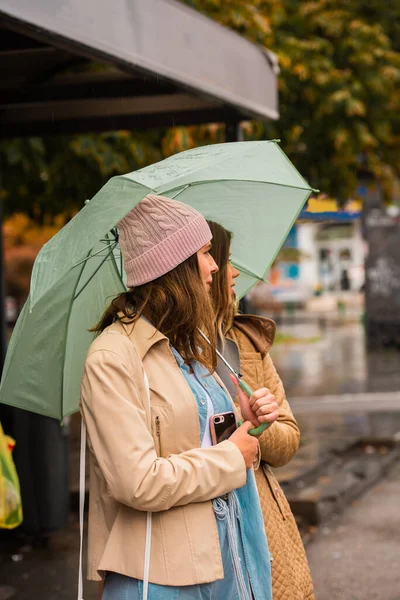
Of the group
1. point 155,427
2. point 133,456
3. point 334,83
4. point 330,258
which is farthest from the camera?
point 330,258

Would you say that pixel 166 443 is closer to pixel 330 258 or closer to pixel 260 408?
pixel 260 408

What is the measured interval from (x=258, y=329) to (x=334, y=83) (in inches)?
431

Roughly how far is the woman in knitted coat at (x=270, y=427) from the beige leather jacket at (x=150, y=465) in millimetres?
332

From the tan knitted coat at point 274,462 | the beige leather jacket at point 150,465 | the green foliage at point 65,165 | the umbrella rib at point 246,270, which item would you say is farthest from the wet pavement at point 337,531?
the green foliage at point 65,165

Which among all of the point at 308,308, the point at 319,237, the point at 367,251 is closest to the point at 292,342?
the point at 367,251

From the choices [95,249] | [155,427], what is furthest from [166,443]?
[95,249]

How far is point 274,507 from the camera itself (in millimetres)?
2943

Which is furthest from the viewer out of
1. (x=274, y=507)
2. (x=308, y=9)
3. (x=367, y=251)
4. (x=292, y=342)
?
(x=292, y=342)

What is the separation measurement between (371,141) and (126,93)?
24.1ft

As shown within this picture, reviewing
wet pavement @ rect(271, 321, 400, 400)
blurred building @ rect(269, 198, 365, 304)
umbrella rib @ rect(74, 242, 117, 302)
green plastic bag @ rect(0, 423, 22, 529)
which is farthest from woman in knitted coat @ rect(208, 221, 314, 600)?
blurred building @ rect(269, 198, 365, 304)

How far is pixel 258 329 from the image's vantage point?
10.3 ft

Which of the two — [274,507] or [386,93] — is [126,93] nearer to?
[274,507]

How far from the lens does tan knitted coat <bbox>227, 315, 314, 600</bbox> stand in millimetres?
2883

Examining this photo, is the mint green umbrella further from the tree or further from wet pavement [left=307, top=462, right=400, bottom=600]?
the tree
